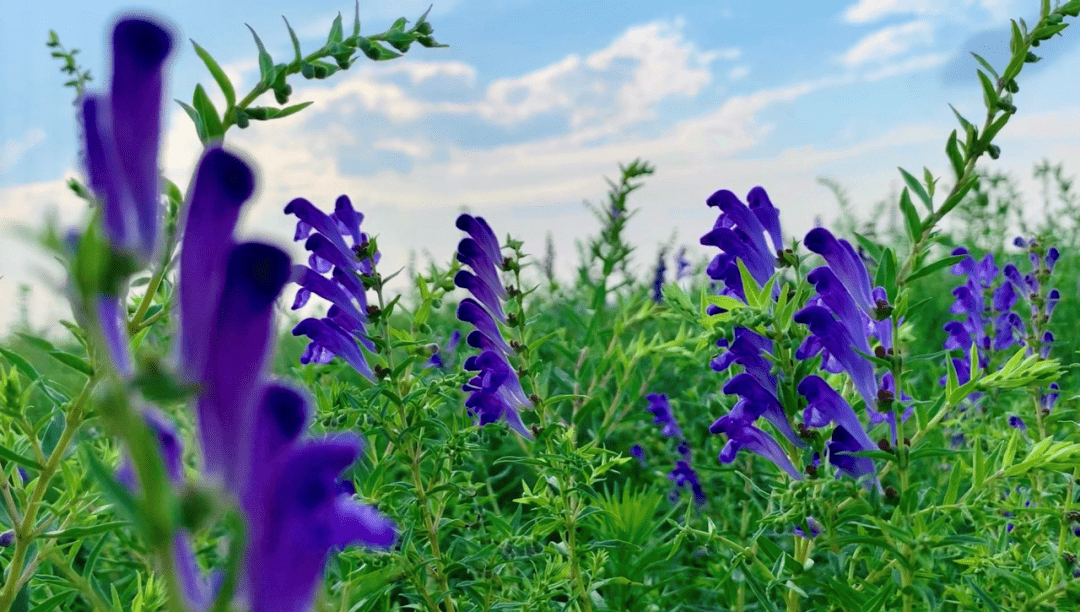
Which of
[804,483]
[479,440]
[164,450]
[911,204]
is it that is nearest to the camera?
[164,450]

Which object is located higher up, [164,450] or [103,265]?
[103,265]

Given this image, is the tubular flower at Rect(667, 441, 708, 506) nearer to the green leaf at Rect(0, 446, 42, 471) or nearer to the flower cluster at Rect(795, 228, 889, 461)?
the flower cluster at Rect(795, 228, 889, 461)

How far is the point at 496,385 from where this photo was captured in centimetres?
213

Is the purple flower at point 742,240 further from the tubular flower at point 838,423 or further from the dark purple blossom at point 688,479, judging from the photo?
the dark purple blossom at point 688,479

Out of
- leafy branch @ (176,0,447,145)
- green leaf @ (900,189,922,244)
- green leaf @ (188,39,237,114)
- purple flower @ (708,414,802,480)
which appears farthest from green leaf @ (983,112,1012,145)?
green leaf @ (188,39,237,114)

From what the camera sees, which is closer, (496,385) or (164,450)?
(164,450)

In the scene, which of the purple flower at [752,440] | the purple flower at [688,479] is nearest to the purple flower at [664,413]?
the purple flower at [688,479]

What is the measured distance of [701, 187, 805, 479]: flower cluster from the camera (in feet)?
5.75

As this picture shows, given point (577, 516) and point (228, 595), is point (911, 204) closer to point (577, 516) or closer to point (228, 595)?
point (577, 516)

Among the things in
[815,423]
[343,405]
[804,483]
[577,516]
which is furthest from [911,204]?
[343,405]

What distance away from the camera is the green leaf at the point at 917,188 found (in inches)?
69.0

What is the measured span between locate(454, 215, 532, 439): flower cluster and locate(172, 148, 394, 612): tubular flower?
1.55 metres

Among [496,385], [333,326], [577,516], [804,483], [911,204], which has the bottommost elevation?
[577,516]

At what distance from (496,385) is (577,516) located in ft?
1.22
